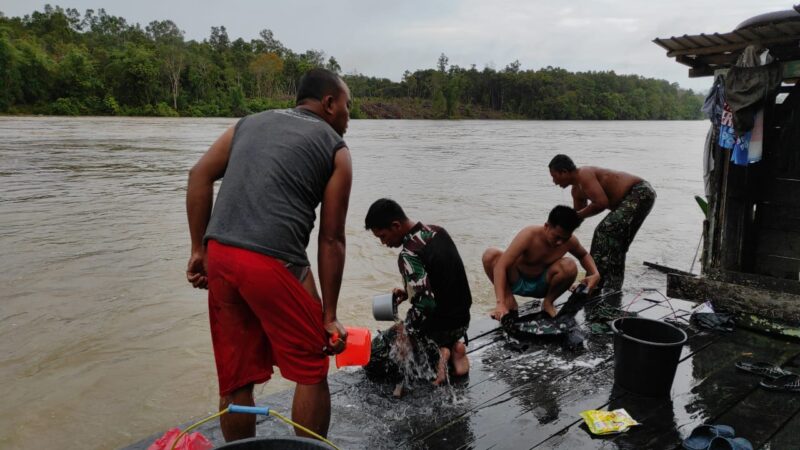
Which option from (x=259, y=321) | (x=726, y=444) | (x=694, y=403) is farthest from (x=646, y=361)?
(x=259, y=321)

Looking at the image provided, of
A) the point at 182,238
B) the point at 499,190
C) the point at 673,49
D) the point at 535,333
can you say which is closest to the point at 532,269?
the point at 535,333

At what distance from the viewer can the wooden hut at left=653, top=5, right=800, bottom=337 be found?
13.3 feet

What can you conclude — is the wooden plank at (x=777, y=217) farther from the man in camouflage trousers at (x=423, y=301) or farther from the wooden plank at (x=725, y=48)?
Result: the man in camouflage trousers at (x=423, y=301)

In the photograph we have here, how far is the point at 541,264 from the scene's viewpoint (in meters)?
4.22

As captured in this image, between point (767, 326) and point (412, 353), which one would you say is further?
point (767, 326)

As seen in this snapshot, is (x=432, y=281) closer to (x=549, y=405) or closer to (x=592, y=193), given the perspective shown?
(x=549, y=405)

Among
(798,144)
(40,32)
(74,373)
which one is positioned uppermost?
(40,32)

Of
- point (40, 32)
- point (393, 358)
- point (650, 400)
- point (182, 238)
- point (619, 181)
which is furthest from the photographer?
point (40, 32)

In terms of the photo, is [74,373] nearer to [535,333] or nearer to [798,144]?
[535,333]

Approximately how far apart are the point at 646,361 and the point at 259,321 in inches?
73.9

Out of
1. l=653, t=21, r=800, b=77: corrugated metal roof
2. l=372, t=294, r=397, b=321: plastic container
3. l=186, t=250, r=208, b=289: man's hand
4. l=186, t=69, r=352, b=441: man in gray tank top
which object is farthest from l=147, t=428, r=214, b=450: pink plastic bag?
l=653, t=21, r=800, b=77: corrugated metal roof

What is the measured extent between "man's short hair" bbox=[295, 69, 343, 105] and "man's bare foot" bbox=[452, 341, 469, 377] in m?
1.62

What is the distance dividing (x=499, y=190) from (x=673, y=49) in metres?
10.9

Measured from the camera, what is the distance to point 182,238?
9062mm
